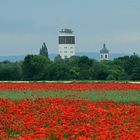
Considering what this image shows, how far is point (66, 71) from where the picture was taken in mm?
74688

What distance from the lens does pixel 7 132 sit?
1424 cm

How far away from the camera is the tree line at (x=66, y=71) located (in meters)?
73.9

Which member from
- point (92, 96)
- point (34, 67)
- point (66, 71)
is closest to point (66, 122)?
point (92, 96)

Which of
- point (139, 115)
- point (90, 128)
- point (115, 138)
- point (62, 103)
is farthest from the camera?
point (62, 103)

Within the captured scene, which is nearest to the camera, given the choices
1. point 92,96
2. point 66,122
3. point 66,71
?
point 66,122

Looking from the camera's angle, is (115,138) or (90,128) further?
(90,128)

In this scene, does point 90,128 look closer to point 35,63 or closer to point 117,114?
point 117,114

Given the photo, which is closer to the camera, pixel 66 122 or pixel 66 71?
pixel 66 122

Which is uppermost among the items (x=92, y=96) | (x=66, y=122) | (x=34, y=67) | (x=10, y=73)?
(x=34, y=67)

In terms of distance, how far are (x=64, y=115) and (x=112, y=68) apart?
62893 mm

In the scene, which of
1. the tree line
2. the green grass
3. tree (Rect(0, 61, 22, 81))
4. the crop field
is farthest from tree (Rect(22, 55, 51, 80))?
the crop field

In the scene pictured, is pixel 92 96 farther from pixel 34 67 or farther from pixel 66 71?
pixel 34 67

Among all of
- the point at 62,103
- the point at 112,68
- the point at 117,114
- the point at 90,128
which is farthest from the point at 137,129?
the point at 112,68

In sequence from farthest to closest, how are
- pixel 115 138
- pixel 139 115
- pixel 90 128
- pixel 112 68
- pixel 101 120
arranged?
pixel 112 68, pixel 139 115, pixel 101 120, pixel 90 128, pixel 115 138
